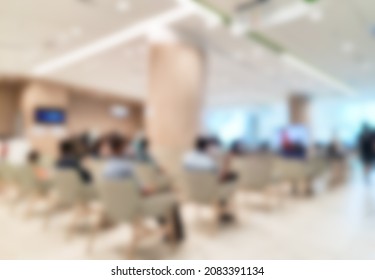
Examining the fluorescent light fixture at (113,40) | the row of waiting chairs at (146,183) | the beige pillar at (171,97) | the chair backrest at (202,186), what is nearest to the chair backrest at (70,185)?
the row of waiting chairs at (146,183)

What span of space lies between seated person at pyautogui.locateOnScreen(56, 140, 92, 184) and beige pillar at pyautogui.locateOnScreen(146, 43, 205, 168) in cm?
215

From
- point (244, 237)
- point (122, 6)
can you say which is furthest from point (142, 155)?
point (122, 6)

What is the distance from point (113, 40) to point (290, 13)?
394 centimetres

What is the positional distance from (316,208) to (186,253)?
8.48 feet

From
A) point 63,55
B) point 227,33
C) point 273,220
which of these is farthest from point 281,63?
point 63,55

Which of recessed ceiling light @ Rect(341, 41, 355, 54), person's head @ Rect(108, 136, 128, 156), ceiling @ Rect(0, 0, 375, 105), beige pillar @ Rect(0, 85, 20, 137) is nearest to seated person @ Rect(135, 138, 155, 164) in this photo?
person's head @ Rect(108, 136, 128, 156)

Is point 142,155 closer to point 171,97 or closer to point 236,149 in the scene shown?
point 171,97

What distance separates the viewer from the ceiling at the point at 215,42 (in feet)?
9.61

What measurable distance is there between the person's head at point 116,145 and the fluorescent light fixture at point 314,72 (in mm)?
5940

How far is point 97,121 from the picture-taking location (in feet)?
47.7

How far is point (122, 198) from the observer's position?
2.38 m

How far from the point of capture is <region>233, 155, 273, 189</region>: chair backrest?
156 inches

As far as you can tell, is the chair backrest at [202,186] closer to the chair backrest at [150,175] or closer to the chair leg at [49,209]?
the chair backrest at [150,175]
